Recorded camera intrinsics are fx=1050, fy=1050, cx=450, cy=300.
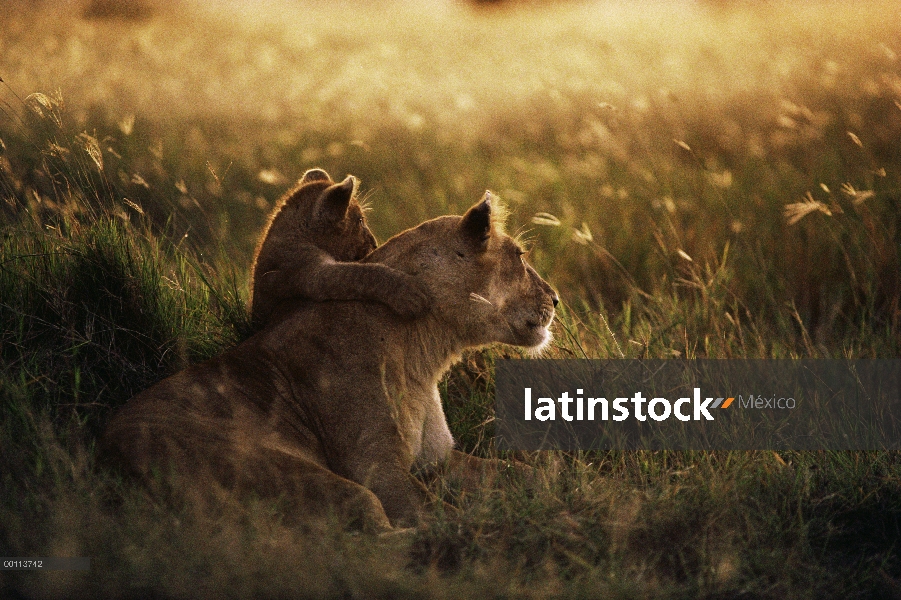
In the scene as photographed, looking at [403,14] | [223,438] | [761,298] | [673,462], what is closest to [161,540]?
[223,438]

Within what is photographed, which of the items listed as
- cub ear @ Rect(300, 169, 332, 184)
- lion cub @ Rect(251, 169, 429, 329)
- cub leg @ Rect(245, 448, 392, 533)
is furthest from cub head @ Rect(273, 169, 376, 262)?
cub leg @ Rect(245, 448, 392, 533)

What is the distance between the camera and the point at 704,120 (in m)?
10.9

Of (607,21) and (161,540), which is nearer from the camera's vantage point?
(161,540)

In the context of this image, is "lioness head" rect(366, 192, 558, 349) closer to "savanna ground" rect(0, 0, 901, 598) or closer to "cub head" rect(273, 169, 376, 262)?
"cub head" rect(273, 169, 376, 262)

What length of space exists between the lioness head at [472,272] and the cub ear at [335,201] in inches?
11.3

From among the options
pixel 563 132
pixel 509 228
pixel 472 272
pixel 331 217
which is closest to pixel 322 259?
pixel 331 217

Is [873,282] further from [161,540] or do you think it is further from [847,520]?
[161,540]

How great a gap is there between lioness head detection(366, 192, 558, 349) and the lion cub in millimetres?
146

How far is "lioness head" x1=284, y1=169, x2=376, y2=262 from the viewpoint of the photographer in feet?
15.9

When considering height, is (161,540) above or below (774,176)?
above

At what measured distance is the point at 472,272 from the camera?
4.70 meters

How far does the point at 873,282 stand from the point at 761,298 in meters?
0.77

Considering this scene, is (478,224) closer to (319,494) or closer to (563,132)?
(319,494)

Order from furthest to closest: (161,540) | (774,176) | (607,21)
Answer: (607,21) < (774,176) < (161,540)
